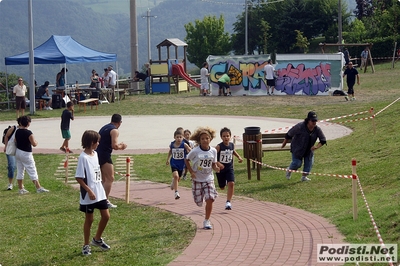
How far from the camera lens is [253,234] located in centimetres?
969

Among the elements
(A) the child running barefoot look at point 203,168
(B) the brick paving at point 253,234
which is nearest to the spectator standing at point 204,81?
(B) the brick paving at point 253,234

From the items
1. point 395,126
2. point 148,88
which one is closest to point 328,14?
point 148,88

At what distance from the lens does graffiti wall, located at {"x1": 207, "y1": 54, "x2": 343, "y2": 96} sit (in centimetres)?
3597

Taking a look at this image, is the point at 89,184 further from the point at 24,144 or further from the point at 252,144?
the point at 252,144

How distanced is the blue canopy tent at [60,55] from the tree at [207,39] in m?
54.9

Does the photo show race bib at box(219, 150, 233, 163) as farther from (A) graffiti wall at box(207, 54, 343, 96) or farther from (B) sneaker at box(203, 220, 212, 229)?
(A) graffiti wall at box(207, 54, 343, 96)

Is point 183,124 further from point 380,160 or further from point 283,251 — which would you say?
point 283,251

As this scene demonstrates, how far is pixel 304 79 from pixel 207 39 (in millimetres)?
55909

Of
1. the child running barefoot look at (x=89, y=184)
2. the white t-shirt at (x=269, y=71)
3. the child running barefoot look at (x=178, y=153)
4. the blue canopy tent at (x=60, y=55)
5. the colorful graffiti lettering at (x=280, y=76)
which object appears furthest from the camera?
the white t-shirt at (x=269, y=71)

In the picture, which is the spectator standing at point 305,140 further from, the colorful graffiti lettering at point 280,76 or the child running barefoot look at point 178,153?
the colorful graffiti lettering at point 280,76

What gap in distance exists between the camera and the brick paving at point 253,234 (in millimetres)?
8438

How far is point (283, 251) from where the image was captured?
28.5 ft

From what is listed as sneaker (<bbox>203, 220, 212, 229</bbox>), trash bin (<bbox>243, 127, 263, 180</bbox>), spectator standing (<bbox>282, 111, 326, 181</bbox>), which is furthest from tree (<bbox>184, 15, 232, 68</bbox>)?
sneaker (<bbox>203, 220, 212, 229</bbox>)

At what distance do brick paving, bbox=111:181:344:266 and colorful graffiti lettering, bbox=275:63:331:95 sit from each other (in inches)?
953
